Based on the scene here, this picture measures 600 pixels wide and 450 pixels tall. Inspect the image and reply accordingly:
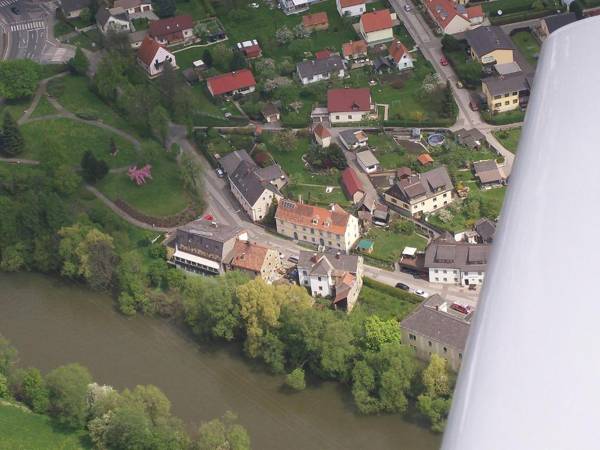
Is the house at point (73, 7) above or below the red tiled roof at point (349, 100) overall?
above

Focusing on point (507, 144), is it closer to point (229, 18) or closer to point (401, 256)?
point (401, 256)

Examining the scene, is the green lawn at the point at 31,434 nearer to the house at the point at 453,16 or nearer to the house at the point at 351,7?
the house at the point at 453,16

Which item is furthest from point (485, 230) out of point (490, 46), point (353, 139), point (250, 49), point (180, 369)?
point (250, 49)

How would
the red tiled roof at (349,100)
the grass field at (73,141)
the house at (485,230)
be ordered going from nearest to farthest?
the house at (485,230)
the red tiled roof at (349,100)
the grass field at (73,141)

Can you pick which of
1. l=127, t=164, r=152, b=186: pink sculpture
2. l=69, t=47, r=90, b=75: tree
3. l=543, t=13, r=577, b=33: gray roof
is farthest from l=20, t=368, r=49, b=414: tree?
l=543, t=13, r=577, b=33: gray roof

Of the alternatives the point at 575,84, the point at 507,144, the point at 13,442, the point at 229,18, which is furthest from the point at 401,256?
the point at 575,84

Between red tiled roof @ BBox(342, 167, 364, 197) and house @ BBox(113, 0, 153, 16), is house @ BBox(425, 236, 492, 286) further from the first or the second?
house @ BBox(113, 0, 153, 16)

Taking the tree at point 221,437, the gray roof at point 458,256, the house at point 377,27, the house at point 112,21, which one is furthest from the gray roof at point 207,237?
the house at point 112,21
